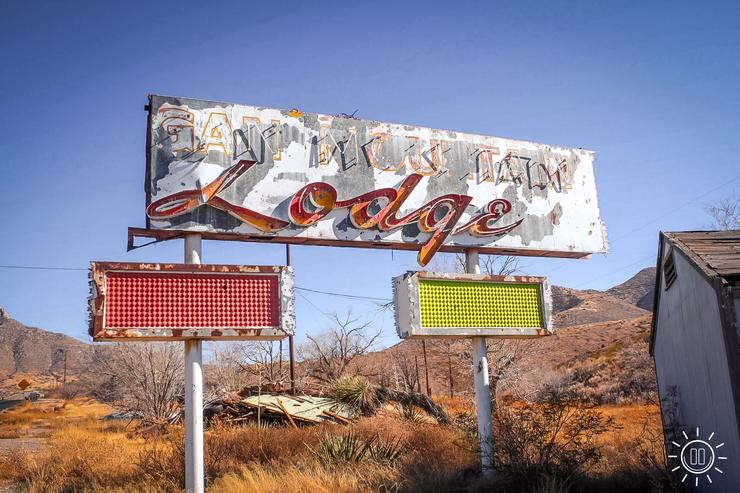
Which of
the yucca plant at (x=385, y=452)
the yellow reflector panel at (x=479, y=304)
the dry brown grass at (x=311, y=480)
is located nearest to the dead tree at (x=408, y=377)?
the yucca plant at (x=385, y=452)

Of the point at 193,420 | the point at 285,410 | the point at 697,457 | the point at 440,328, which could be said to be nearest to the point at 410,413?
the point at 285,410

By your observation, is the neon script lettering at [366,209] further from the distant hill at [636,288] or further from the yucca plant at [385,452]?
the distant hill at [636,288]

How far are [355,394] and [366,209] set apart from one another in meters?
9.13

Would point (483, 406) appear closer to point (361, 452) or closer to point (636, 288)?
point (361, 452)

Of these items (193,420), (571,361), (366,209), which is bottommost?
(571,361)

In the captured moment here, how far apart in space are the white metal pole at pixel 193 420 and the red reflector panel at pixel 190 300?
52cm

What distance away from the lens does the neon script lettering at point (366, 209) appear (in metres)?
10.5

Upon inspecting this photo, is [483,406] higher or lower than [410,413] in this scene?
higher

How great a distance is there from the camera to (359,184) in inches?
466

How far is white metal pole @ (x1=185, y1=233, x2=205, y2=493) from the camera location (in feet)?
31.4

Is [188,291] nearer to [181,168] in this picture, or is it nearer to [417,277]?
[181,168]

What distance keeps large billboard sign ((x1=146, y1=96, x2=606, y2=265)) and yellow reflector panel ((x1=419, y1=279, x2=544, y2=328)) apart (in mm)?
928

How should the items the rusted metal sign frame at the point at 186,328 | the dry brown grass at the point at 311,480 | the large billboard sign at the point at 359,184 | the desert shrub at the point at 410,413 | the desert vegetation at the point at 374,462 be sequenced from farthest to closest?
the desert shrub at the point at 410,413 < the large billboard sign at the point at 359,184 < the desert vegetation at the point at 374,462 < the dry brown grass at the point at 311,480 < the rusted metal sign frame at the point at 186,328

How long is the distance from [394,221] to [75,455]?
8.39 m
